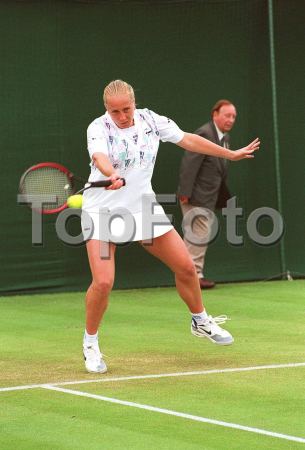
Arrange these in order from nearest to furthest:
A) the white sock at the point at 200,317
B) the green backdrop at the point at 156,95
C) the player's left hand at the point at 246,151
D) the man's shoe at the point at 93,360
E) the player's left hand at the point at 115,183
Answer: the player's left hand at the point at 115,183, the man's shoe at the point at 93,360, the player's left hand at the point at 246,151, the white sock at the point at 200,317, the green backdrop at the point at 156,95

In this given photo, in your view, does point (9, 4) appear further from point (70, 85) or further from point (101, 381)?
point (101, 381)

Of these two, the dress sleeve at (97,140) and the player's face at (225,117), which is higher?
the player's face at (225,117)

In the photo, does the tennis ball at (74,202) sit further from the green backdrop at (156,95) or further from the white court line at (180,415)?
the green backdrop at (156,95)

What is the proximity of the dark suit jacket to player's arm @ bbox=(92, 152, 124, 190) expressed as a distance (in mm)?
5492

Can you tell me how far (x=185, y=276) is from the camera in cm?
810

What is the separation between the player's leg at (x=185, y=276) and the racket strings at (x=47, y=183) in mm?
1458

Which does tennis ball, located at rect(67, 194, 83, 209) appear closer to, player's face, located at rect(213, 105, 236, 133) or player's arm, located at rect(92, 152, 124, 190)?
player's arm, located at rect(92, 152, 124, 190)

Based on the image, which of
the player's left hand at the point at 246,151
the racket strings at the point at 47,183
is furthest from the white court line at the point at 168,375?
the racket strings at the point at 47,183

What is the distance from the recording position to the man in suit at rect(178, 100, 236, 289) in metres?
12.9

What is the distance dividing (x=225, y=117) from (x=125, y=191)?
5231mm

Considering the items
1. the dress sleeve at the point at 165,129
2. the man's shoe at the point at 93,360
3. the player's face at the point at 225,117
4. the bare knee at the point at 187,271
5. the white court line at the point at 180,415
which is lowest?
the white court line at the point at 180,415

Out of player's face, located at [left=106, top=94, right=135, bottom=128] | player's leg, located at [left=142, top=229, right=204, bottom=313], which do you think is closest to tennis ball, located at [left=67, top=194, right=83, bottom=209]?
player's leg, located at [left=142, top=229, right=204, bottom=313]

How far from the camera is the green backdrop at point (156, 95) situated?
41.7 ft

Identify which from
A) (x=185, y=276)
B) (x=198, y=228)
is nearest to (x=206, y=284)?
(x=198, y=228)
